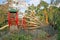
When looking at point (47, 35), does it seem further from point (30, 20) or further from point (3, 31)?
point (3, 31)

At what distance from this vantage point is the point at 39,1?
664 cm

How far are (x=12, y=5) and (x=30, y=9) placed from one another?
49 cm

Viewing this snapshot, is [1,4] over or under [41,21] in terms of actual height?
over

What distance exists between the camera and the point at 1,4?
21.5 ft

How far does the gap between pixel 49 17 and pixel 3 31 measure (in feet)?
4.14

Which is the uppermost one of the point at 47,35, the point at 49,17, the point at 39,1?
the point at 39,1

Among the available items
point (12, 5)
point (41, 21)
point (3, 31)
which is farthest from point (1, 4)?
point (41, 21)

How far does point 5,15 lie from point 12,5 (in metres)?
0.33

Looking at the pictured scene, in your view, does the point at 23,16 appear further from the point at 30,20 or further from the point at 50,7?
the point at 50,7

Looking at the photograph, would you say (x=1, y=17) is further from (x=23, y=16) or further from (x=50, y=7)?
(x=50, y=7)

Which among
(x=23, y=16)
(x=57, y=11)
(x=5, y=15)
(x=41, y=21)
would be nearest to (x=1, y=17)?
(x=5, y=15)

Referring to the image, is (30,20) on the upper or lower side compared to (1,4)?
lower

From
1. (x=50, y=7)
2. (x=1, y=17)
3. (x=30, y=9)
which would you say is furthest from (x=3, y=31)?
(x=50, y=7)

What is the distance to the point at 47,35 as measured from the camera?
6371mm
